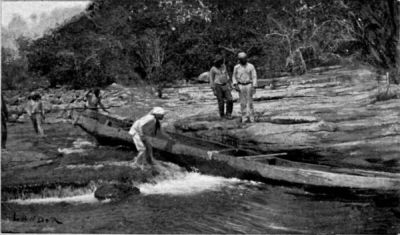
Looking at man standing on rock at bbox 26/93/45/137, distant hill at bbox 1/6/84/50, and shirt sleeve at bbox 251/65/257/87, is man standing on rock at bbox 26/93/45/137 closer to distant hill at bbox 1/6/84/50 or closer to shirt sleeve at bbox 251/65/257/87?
distant hill at bbox 1/6/84/50

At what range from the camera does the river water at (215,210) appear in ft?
16.1

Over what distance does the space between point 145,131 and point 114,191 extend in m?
0.94

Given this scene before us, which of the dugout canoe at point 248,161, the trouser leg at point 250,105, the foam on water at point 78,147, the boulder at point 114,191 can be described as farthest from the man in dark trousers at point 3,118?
the trouser leg at point 250,105

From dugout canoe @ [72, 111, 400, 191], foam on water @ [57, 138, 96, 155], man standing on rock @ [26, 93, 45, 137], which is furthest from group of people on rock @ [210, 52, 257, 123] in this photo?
man standing on rock @ [26, 93, 45, 137]

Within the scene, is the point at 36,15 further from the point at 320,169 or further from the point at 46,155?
the point at 320,169

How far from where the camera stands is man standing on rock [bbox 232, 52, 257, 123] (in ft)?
19.3

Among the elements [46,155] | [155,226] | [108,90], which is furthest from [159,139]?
[155,226]

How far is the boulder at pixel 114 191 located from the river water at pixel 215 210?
0.24 ft

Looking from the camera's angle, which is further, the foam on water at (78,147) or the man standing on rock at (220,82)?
the foam on water at (78,147)

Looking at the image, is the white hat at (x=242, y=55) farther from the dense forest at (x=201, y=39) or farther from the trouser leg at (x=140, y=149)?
the trouser leg at (x=140, y=149)

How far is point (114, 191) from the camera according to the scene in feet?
18.1

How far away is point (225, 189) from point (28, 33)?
2728mm

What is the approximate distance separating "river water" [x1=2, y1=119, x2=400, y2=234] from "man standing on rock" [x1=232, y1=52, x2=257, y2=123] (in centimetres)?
92

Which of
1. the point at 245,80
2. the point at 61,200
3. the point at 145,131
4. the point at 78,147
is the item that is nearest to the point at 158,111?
the point at 145,131
